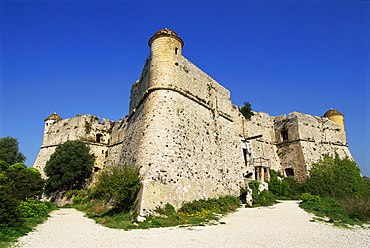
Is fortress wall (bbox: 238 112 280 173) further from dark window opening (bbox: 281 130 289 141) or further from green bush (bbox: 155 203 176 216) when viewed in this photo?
green bush (bbox: 155 203 176 216)

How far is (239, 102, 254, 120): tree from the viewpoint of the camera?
86.7 ft

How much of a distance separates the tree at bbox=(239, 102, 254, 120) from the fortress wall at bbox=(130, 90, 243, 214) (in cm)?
747

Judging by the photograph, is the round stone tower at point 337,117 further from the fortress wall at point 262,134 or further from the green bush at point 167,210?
the green bush at point 167,210

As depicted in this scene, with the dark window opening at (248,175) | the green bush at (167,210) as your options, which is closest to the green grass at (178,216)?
the green bush at (167,210)

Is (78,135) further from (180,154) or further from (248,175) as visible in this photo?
(248,175)

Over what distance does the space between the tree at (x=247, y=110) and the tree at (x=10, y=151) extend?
90.9 ft

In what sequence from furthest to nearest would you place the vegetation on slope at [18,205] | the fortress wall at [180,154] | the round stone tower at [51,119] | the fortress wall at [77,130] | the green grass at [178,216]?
the round stone tower at [51,119], the fortress wall at [77,130], the fortress wall at [180,154], the green grass at [178,216], the vegetation on slope at [18,205]

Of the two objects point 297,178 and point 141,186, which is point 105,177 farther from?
point 297,178

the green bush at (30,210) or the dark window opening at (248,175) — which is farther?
the dark window opening at (248,175)

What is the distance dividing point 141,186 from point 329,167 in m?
20.9

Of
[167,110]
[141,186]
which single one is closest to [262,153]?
[167,110]

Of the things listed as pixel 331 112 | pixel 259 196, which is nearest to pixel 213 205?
pixel 259 196

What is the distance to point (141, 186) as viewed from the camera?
12734mm

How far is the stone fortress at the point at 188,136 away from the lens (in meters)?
14.3
